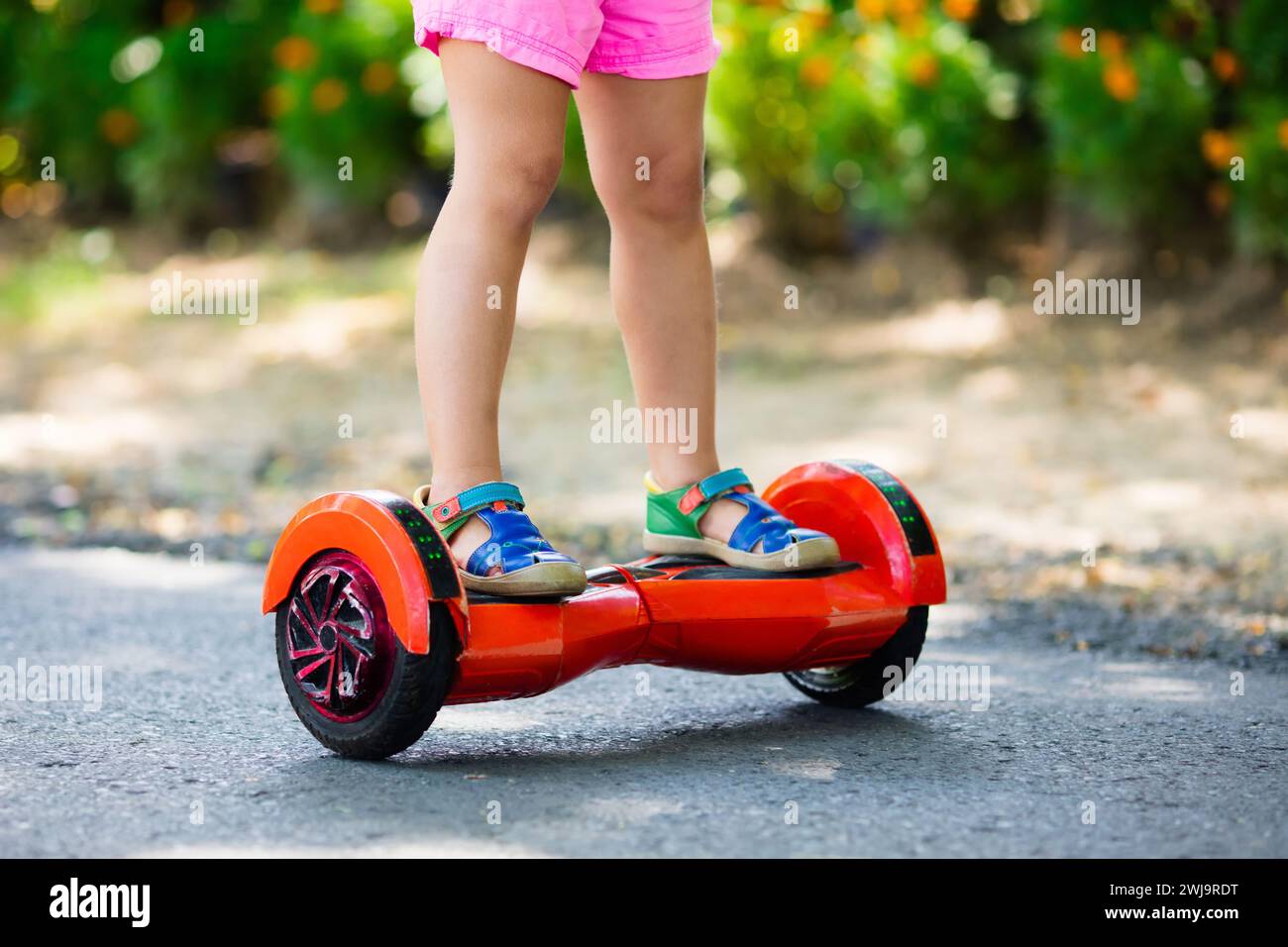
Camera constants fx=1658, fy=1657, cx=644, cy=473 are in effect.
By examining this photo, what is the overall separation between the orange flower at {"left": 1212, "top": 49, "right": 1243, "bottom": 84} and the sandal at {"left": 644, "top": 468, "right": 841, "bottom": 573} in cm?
412

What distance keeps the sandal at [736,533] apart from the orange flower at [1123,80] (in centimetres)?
411

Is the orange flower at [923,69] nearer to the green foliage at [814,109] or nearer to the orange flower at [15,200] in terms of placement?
the green foliage at [814,109]

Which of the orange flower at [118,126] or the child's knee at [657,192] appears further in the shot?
the orange flower at [118,126]

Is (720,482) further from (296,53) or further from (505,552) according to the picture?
(296,53)

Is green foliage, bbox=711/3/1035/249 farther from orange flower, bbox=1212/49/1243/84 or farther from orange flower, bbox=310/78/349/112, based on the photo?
orange flower, bbox=310/78/349/112

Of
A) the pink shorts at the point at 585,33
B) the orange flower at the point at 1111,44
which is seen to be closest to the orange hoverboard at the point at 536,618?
the pink shorts at the point at 585,33

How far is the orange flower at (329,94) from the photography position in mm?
8773

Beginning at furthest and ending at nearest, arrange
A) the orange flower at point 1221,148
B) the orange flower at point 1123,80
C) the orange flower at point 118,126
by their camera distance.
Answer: the orange flower at point 118,126
the orange flower at point 1123,80
the orange flower at point 1221,148

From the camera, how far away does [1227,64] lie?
6086 millimetres

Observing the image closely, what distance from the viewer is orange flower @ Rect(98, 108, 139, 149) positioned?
34.0 feet

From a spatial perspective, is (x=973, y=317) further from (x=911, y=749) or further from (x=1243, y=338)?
(x=911, y=749)

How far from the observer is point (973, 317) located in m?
7.02

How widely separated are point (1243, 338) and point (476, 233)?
4575 millimetres

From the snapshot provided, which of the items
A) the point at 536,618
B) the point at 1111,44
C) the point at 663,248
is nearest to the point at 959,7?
the point at 1111,44
